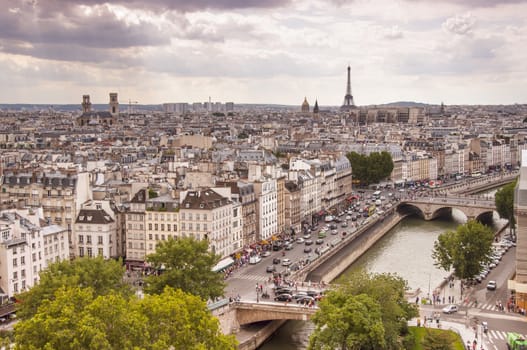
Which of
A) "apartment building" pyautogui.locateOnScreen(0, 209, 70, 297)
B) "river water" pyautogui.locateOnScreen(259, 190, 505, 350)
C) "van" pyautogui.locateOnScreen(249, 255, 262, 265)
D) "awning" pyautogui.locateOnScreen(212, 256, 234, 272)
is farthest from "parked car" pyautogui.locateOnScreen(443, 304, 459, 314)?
"apartment building" pyautogui.locateOnScreen(0, 209, 70, 297)

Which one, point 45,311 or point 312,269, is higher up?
point 45,311

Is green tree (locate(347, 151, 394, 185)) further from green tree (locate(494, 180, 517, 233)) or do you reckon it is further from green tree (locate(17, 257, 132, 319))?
green tree (locate(17, 257, 132, 319))

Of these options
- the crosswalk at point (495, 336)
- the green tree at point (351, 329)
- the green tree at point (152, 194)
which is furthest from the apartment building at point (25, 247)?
the crosswalk at point (495, 336)

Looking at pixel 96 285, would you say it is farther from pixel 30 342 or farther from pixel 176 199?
pixel 176 199

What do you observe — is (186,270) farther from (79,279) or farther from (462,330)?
(462,330)

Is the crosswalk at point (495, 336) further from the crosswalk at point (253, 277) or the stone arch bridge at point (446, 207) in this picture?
the stone arch bridge at point (446, 207)

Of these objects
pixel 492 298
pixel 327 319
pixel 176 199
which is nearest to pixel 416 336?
pixel 327 319

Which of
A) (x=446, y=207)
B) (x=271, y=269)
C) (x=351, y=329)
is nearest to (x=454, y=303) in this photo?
(x=271, y=269)
